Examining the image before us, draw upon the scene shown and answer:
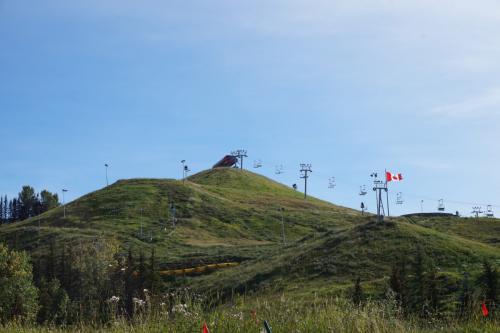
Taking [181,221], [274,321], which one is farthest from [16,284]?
[181,221]

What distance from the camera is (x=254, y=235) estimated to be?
126500 millimetres

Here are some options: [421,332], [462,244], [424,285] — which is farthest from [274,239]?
[421,332]

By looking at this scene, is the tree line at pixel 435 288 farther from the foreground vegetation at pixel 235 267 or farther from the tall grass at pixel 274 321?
the tall grass at pixel 274 321

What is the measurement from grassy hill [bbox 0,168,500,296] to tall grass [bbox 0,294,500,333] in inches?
260

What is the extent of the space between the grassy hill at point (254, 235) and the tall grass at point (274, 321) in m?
6.60

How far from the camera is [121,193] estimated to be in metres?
157

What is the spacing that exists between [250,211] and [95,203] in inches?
1356

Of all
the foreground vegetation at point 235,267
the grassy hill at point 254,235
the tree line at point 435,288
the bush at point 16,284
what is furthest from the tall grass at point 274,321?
the bush at point 16,284

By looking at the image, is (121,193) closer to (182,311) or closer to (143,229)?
(143,229)

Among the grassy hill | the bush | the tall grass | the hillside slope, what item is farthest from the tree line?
the hillside slope

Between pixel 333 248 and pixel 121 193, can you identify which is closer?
pixel 333 248

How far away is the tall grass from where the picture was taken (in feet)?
34.9

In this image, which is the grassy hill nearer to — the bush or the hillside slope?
the hillside slope

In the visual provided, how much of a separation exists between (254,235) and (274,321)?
380ft
